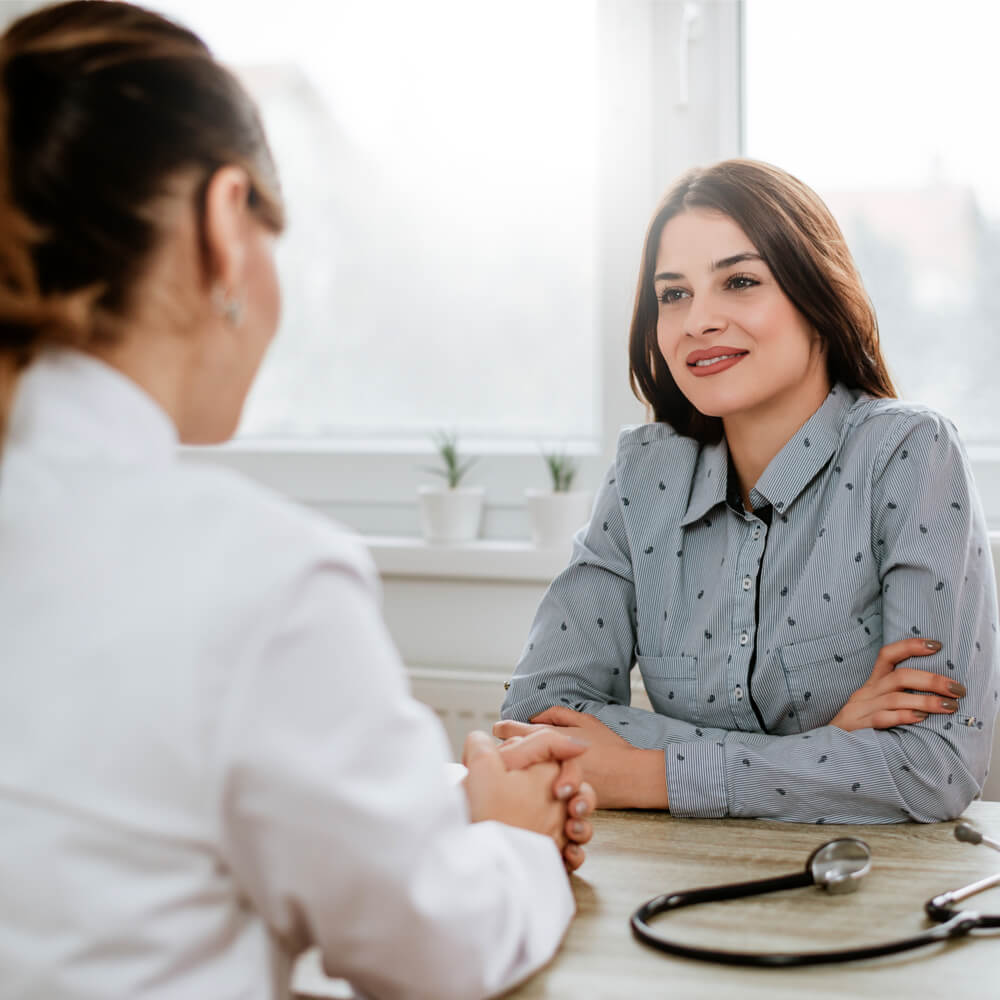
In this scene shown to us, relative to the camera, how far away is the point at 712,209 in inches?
58.2

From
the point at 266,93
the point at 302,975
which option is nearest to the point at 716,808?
the point at 302,975

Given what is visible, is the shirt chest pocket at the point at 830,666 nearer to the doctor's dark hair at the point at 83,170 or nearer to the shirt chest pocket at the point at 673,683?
the shirt chest pocket at the point at 673,683

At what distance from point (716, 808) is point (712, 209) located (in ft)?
2.57

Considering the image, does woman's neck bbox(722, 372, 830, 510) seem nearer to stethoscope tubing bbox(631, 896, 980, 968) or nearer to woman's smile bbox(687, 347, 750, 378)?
woman's smile bbox(687, 347, 750, 378)

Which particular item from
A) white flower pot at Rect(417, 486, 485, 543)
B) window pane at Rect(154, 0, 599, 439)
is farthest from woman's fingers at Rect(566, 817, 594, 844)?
window pane at Rect(154, 0, 599, 439)

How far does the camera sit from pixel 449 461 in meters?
2.23

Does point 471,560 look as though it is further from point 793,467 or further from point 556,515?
point 793,467

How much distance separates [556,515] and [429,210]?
744 millimetres

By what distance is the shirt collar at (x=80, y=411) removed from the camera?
615 millimetres

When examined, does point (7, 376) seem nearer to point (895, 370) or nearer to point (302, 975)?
point (302, 975)

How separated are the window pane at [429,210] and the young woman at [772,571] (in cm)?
73

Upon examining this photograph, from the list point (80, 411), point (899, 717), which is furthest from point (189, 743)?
point (899, 717)

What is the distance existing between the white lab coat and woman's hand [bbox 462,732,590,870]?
A: 1.20 ft

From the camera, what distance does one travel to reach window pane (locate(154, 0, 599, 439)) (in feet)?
7.50
